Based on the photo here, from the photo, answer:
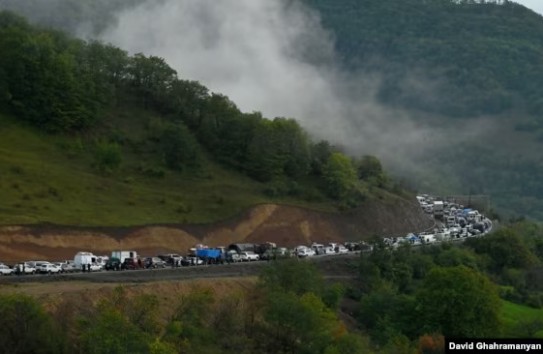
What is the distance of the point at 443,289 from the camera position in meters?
66.9

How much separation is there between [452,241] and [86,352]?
238 feet

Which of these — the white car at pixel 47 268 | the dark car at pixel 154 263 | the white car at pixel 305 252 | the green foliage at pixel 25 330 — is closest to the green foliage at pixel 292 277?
the dark car at pixel 154 263

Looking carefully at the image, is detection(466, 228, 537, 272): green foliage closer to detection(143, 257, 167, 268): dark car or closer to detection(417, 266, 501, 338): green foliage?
detection(417, 266, 501, 338): green foliage

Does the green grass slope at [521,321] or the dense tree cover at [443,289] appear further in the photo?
the dense tree cover at [443,289]

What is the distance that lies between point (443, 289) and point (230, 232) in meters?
33.1

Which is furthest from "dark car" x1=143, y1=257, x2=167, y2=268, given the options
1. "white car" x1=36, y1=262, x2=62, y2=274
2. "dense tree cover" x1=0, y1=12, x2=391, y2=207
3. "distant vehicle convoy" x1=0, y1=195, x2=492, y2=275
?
"dense tree cover" x1=0, y1=12, x2=391, y2=207

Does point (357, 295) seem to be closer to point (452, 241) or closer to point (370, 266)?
point (370, 266)

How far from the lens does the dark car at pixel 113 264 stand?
7296cm

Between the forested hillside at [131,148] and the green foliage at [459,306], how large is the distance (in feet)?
106

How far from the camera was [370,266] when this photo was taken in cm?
8556

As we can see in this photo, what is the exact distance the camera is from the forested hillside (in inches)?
3519

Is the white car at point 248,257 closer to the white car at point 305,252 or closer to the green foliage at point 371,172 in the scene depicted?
the white car at point 305,252

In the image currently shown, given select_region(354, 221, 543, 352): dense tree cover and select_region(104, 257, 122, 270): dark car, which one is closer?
select_region(354, 221, 543, 352): dense tree cover

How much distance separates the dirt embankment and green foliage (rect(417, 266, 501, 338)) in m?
29.3
